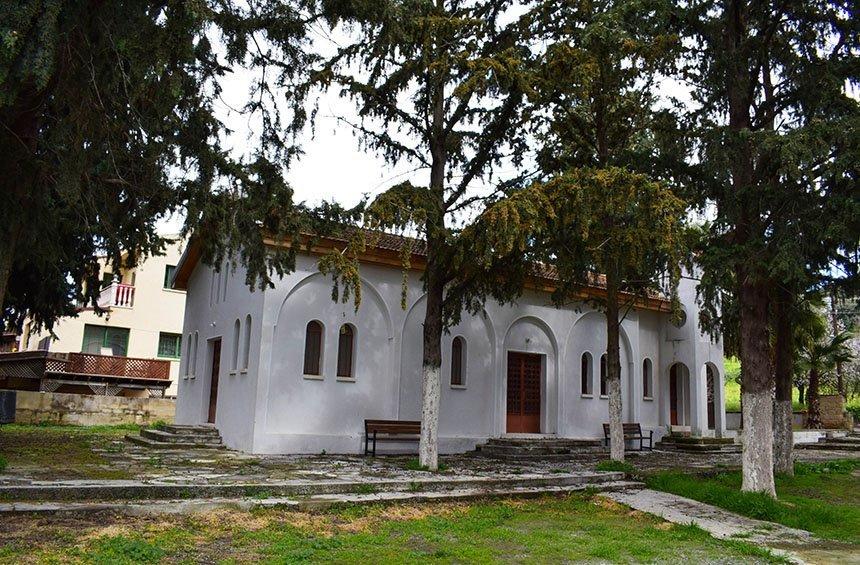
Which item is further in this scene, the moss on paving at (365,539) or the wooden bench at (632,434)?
the wooden bench at (632,434)

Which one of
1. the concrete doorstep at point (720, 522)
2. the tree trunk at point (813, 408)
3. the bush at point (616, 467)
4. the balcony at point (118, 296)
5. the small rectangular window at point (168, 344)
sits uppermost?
the balcony at point (118, 296)

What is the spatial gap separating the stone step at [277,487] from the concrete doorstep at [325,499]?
0.04m

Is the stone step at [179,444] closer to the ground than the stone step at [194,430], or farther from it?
closer to the ground

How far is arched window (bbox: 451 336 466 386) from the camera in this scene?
18766 millimetres

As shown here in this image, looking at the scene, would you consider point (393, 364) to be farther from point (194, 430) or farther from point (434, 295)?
point (194, 430)

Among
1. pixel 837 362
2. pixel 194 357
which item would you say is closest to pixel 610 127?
pixel 194 357

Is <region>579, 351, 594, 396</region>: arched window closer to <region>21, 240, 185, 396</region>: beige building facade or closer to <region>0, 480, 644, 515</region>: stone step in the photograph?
<region>0, 480, 644, 515</region>: stone step

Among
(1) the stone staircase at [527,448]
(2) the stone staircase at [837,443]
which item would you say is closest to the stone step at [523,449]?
(1) the stone staircase at [527,448]

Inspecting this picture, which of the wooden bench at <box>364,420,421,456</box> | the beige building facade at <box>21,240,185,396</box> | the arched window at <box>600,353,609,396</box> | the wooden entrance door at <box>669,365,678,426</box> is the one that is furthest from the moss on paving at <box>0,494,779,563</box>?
the beige building facade at <box>21,240,185,396</box>

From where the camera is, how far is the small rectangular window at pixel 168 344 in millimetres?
35375

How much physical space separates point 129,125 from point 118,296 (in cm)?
2818

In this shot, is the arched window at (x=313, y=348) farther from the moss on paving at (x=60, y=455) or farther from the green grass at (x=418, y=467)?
the moss on paving at (x=60, y=455)

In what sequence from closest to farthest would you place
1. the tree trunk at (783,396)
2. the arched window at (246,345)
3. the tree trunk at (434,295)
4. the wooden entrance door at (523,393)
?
the tree trunk at (434,295) < the tree trunk at (783,396) < the arched window at (246,345) < the wooden entrance door at (523,393)

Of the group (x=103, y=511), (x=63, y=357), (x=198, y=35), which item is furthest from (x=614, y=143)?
(x=63, y=357)
